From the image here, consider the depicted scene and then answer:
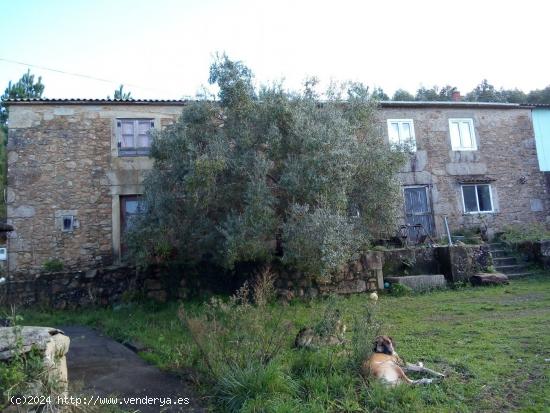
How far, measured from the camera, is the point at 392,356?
565 centimetres

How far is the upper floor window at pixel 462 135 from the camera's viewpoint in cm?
1644

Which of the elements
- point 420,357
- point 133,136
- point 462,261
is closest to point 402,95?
point 462,261

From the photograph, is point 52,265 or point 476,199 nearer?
point 52,265

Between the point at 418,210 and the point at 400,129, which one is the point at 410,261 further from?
the point at 400,129

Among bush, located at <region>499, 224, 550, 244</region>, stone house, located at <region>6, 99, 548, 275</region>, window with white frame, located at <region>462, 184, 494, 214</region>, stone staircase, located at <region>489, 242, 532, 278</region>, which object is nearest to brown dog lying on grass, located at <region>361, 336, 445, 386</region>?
stone house, located at <region>6, 99, 548, 275</region>

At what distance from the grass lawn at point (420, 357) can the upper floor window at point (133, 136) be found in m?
5.31

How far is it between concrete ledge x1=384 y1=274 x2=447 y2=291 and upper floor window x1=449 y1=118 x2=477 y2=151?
20.7ft

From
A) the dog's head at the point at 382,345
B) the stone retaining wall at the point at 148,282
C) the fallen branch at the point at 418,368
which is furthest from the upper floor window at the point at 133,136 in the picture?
the fallen branch at the point at 418,368

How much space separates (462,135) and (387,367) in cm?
1328

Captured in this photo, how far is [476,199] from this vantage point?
16.3 m

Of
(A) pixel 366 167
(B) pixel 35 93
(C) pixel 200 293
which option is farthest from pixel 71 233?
(B) pixel 35 93

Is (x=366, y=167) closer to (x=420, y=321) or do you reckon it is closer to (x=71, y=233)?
(x=420, y=321)

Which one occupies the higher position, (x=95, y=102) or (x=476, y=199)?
(x=95, y=102)

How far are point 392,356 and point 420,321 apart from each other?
3.09 m
